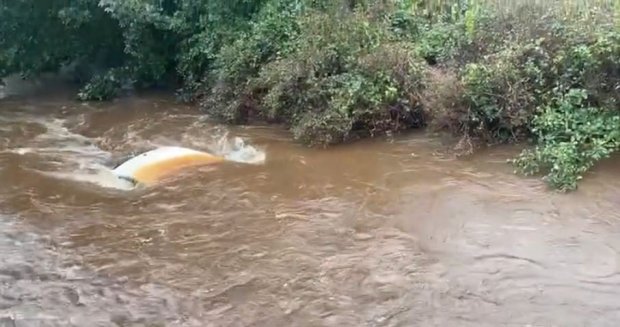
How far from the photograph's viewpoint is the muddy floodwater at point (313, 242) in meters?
6.24

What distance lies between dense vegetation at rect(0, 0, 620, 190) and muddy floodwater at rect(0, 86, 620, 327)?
39 cm

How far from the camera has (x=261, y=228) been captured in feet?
25.6

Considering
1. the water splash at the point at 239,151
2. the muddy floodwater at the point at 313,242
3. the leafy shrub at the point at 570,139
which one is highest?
the leafy shrub at the point at 570,139

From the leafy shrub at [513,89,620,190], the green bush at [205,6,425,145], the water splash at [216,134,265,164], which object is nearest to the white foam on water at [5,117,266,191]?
the water splash at [216,134,265,164]

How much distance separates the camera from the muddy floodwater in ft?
20.5

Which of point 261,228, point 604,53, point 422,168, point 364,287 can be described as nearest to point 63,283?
point 261,228

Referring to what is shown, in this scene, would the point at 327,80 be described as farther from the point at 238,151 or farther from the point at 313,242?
the point at 313,242

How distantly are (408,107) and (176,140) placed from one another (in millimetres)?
3181

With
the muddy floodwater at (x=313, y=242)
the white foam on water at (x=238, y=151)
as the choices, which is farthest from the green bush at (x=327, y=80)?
the white foam on water at (x=238, y=151)

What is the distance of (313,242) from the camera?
7371 mm

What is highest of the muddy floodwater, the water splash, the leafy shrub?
the leafy shrub

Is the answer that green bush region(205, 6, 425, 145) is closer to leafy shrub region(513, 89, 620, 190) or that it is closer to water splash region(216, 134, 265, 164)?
water splash region(216, 134, 265, 164)

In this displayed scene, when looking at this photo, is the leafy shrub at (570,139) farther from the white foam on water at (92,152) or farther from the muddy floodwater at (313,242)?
the white foam on water at (92,152)

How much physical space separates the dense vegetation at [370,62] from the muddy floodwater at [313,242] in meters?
0.39
